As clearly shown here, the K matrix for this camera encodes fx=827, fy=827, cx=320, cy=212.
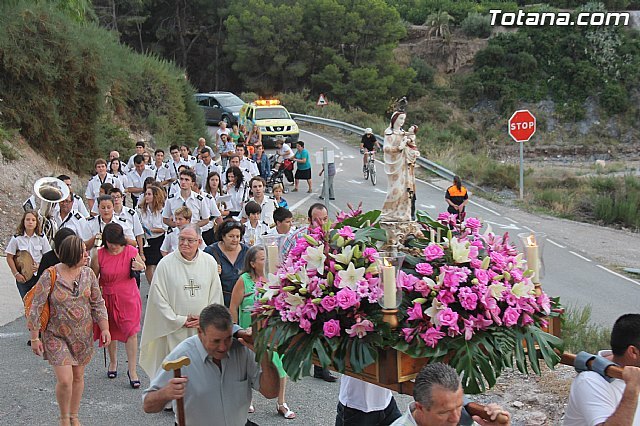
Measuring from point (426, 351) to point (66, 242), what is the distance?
4126mm

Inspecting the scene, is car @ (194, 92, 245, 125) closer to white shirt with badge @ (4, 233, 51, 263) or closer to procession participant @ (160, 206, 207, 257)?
procession participant @ (160, 206, 207, 257)

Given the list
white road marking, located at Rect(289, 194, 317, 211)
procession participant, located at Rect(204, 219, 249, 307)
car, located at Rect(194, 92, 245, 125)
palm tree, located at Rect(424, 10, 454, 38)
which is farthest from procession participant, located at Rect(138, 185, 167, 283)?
palm tree, located at Rect(424, 10, 454, 38)

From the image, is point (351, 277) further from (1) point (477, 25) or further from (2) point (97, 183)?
(1) point (477, 25)

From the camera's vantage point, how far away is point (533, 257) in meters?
4.79

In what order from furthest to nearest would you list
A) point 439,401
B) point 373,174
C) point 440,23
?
point 440,23 < point 373,174 < point 439,401

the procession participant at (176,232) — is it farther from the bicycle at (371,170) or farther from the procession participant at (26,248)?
the bicycle at (371,170)

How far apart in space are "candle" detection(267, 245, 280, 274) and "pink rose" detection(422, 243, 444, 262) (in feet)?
3.12

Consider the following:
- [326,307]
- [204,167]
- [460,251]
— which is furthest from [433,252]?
[204,167]

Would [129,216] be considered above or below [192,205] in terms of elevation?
below

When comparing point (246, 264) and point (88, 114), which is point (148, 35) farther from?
point (246, 264)

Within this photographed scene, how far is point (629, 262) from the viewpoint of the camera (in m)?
20.4

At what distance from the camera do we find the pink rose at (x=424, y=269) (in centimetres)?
448

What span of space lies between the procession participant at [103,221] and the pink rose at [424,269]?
6433 mm

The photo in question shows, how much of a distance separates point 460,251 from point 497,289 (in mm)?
310
